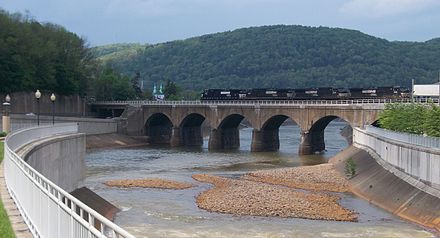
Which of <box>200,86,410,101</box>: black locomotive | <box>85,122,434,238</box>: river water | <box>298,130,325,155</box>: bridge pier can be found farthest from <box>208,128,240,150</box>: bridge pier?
<box>85,122,434,238</box>: river water

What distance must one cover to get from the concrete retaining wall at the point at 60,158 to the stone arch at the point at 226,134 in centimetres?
7194

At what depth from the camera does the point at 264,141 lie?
113 m

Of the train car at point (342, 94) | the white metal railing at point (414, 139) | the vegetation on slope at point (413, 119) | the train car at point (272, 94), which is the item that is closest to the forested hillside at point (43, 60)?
the train car at point (272, 94)

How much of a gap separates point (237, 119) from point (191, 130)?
1381 cm

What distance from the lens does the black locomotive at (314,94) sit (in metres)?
119

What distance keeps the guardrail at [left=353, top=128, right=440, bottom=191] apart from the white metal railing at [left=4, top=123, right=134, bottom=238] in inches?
1211

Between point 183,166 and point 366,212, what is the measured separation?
3974cm

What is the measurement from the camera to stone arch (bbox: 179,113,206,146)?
425 ft

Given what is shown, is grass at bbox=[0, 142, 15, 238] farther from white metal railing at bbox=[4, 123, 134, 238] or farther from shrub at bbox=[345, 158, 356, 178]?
shrub at bbox=[345, 158, 356, 178]

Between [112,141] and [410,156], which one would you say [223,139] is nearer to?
[112,141]

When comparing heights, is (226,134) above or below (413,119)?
below

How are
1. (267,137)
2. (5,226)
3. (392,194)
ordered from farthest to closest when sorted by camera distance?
(267,137)
(392,194)
(5,226)

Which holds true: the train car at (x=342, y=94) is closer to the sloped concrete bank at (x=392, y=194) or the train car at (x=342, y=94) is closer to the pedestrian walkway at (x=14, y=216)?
the sloped concrete bank at (x=392, y=194)

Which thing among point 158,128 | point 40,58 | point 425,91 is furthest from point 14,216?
point 158,128
